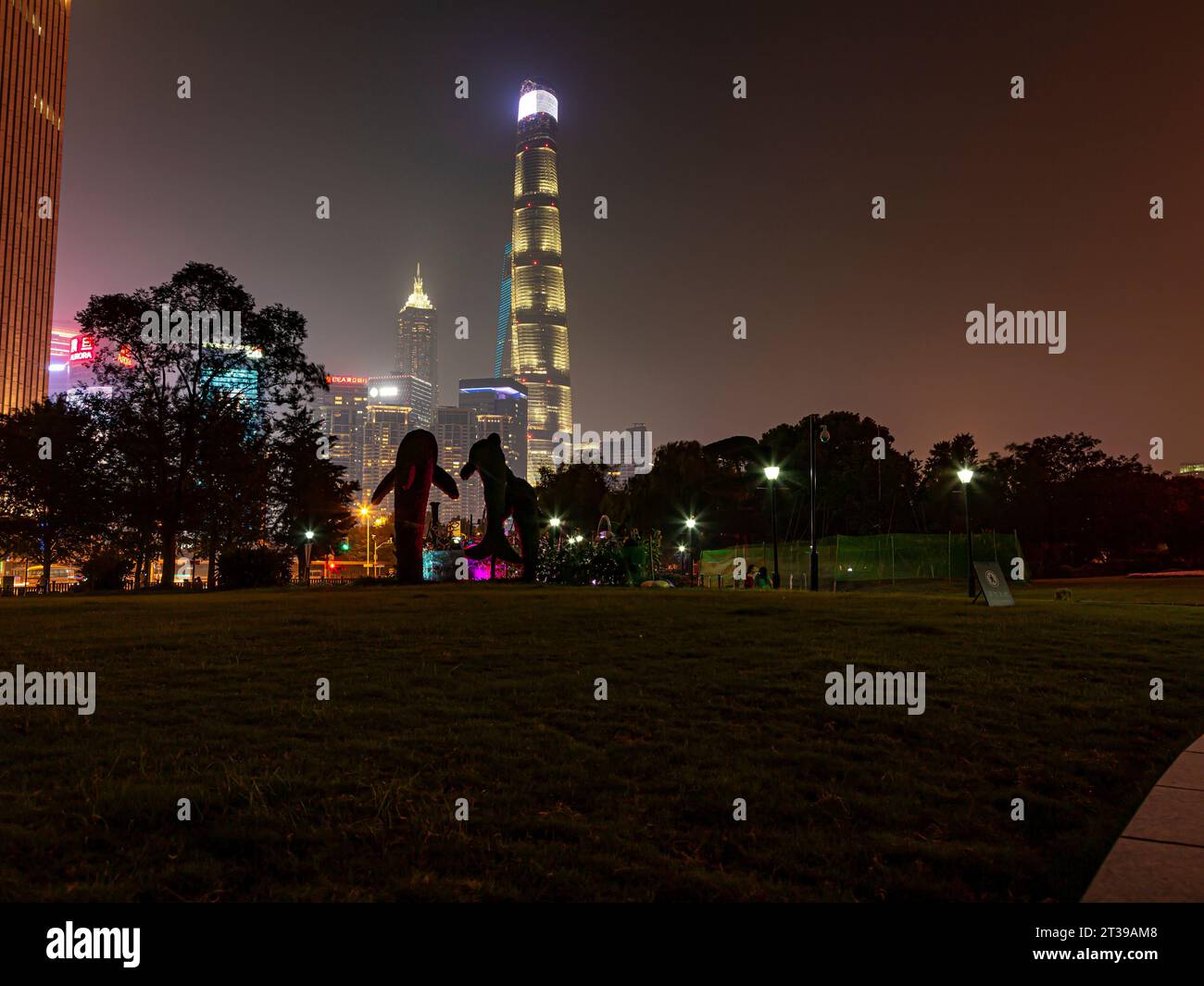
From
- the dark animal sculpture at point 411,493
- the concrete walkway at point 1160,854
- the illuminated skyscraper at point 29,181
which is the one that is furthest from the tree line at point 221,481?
the illuminated skyscraper at point 29,181

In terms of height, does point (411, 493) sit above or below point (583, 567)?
above

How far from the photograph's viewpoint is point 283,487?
40.5 m

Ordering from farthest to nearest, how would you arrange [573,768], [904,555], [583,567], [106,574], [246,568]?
[904,555] < [106,574] < [583,567] < [246,568] < [573,768]

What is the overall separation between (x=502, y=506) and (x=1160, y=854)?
25.9m

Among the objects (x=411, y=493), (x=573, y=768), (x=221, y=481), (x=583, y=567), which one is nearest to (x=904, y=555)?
(x=583, y=567)

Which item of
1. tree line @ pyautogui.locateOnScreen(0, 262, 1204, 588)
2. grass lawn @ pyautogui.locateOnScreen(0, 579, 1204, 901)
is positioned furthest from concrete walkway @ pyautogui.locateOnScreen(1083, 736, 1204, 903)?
tree line @ pyautogui.locateOnScreen(0, 262, 1204, 588)

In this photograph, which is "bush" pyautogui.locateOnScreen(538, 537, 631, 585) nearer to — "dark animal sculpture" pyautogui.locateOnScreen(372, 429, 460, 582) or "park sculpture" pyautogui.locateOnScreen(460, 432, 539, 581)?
"park sculpture" pyautogui.locateOnScreen(460, 432, 539, 581)

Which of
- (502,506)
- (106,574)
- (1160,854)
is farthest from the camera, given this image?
(106,574)

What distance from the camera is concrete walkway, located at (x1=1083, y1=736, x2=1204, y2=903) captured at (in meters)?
3.65

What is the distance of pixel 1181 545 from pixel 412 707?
271 feet

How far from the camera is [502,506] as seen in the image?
28984 mm

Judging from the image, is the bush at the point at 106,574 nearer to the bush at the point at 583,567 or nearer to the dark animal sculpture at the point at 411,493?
the dark animal sculpture at the point at 411,493

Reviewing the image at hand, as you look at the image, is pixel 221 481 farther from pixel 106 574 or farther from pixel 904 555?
pixel 904 555

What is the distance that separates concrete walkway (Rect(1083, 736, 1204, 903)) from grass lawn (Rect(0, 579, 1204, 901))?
0.50 ft
